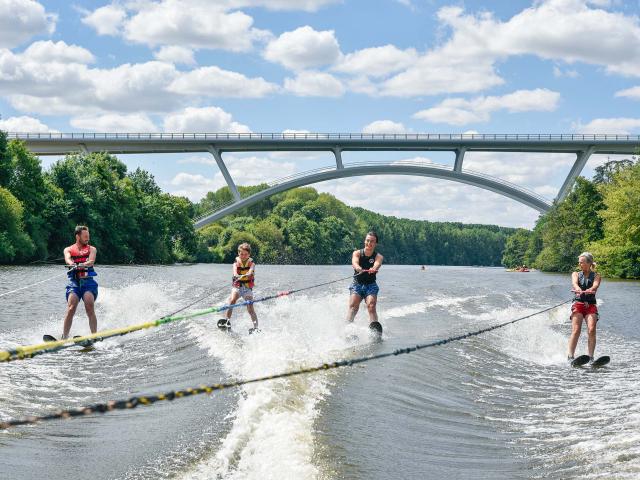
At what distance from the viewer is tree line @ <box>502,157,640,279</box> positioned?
50.3 meters

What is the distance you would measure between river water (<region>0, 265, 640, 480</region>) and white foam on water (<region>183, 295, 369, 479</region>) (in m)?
0.02

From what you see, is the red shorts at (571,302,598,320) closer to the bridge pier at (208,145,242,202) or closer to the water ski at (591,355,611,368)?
the water ski at (591,355,611,368)

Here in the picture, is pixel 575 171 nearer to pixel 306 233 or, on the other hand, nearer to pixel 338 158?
pixel 338 158

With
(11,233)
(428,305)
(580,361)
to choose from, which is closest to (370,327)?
(580,361)

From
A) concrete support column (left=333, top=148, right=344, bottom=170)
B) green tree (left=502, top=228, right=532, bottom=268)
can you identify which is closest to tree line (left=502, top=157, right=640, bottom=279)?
green tree (left=502, top=228, right=532, bottom=268)

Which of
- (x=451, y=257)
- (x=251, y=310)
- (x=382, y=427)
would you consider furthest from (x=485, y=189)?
(x=451, y=257)

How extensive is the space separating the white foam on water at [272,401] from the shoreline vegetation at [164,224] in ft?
112

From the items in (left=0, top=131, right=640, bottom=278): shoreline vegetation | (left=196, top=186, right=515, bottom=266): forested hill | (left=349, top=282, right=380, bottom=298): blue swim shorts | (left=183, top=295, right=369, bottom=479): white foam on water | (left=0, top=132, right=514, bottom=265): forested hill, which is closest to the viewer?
(left=183, top=295, right=369, bottom=479): white foam on water

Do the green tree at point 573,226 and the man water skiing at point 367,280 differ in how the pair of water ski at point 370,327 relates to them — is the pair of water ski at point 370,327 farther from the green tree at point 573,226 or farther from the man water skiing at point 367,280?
the green tree at point 573,226

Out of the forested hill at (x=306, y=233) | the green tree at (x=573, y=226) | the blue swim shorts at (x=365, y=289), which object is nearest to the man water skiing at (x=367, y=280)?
the blue swim shorts at (x=365, y=289)

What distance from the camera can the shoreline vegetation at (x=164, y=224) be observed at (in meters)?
49.8

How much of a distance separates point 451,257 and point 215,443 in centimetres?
18793

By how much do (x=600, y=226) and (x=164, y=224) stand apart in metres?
38.2

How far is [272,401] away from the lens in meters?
6.94
